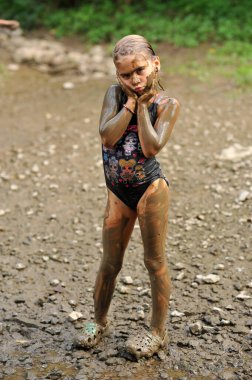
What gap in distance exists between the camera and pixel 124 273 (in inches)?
203

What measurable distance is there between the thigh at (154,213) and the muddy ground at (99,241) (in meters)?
0.78

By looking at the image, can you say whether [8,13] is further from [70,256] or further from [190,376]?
[190,376]

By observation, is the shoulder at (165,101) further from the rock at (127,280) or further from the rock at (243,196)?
the rock at (243,196)

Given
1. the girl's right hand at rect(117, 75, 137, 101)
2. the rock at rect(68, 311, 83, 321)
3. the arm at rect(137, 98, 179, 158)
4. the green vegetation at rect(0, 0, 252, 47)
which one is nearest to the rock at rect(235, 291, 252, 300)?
the rock at rect(68, 311, 83, 321)

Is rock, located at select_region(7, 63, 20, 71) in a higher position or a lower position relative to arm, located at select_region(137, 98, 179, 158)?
lower

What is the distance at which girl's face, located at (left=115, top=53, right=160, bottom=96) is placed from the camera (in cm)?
333

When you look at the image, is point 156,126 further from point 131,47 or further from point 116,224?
point 116,224

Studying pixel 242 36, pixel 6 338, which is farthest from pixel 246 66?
pixel 6 338

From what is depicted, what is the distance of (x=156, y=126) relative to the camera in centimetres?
347

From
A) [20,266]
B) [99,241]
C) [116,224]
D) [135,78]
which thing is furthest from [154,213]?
[99,241]

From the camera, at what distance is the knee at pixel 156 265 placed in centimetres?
373

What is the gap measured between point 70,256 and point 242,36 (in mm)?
6147

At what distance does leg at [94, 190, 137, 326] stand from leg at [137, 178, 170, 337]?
5.1 inches

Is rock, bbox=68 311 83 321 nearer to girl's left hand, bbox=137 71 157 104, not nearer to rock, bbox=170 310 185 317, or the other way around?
rock, bbox=170 310 185 317
